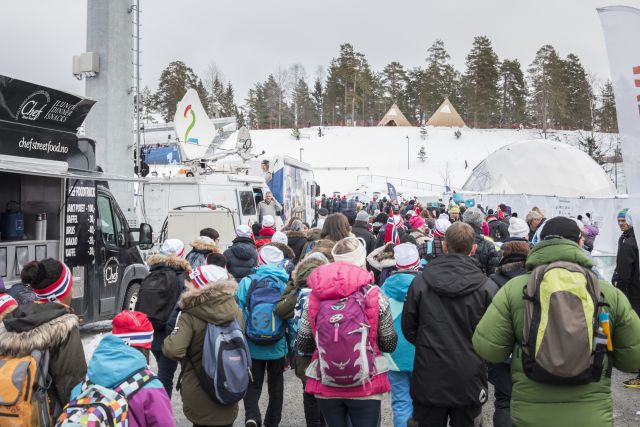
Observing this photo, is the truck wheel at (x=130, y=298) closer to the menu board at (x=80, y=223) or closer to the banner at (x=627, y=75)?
the menu board at (x=80, y=223)

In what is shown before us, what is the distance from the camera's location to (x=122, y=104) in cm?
1284

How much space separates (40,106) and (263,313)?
384 centimetres

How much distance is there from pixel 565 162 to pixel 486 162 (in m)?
5.08

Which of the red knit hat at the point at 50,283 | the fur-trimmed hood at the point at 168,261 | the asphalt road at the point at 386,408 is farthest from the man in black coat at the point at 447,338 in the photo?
the fur-trimmed hood at the point at 168,261

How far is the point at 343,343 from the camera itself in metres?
3.59

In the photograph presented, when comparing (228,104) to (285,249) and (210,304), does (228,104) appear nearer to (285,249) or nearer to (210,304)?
(285,249)

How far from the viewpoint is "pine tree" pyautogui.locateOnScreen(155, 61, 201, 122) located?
82188 mm

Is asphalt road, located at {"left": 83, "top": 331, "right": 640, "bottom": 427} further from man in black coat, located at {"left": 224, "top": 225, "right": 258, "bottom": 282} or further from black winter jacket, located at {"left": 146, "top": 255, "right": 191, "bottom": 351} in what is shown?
man in black coat, located at {"left": 224, "top": 225, "right": 258, "bottom": 282}

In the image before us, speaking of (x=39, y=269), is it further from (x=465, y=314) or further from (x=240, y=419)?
(x=465, y=314)

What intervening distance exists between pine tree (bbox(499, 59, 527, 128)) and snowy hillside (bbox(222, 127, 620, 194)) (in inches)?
377

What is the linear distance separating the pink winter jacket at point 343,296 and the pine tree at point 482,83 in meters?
86.3

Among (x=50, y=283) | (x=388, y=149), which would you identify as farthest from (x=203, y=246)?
(x=388, y=149)

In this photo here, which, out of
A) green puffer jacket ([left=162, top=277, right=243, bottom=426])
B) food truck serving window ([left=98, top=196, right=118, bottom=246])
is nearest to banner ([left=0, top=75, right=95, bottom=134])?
food truck serving window ([left=98, top=196, right=118, bottom=246])

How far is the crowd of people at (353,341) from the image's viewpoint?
285 cm
